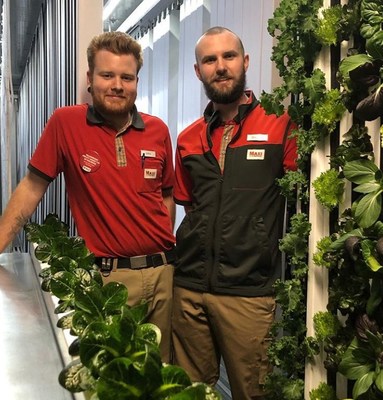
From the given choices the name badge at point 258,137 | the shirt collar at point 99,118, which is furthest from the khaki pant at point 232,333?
the shirt collar at point 99,118

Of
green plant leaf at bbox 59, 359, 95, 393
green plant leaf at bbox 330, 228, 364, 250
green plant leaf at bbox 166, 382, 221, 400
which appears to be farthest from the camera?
green plant leaf at bbox 330, 228, 364, 250

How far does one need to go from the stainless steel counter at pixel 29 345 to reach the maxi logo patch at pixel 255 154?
0.81 meters

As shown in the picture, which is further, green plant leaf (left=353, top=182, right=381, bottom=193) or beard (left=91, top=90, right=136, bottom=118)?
beard (left=91, top=90, right=136, bottom=118)

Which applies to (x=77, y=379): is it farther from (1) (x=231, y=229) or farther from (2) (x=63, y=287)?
(1) (x=231, y=229)

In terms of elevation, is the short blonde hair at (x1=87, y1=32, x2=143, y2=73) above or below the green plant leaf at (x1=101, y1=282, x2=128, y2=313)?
above

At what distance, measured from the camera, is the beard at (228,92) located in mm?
1998

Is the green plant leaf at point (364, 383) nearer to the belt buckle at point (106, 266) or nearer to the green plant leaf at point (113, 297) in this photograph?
the green plant leaf at point (113, 297)

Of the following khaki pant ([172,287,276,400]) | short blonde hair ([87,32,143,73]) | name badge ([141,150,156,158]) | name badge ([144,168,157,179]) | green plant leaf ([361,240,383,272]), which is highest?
short blonde hair ([87,32,143,73])

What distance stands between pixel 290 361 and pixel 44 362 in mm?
802

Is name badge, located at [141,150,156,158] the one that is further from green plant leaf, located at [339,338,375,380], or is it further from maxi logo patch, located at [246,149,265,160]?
green plant leaf, located at [339,338,375,380]

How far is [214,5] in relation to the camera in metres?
2.89

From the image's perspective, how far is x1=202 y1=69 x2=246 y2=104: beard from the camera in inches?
78.7

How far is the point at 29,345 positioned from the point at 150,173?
3.25ft

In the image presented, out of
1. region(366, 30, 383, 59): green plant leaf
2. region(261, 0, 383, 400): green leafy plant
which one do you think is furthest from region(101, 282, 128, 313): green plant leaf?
region(366, 30, 383, 59): green plant leaf
